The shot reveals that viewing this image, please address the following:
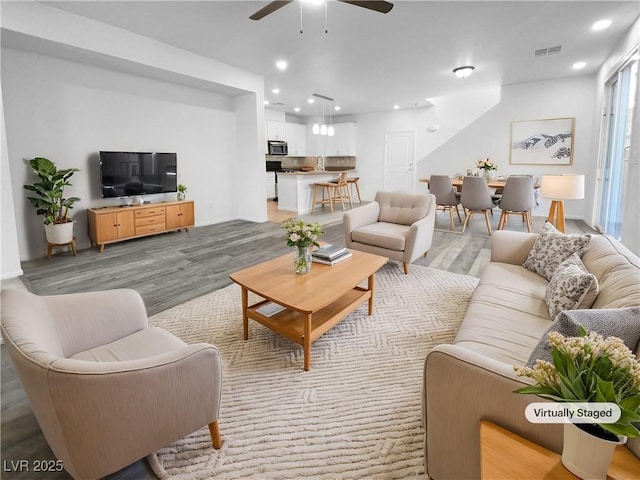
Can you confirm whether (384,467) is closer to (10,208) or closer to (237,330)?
(237,330)

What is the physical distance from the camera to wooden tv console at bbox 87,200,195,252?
472 centimetres

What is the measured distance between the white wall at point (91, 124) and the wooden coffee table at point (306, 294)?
12.1 ft

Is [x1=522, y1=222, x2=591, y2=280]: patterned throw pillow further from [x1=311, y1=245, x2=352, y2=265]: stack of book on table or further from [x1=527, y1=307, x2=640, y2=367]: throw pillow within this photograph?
[x1=311, y1=245, x2=352, y2=265]: stack of book on table

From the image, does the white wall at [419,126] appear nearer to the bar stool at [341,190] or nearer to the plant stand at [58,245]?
the bar stool at [341,190]

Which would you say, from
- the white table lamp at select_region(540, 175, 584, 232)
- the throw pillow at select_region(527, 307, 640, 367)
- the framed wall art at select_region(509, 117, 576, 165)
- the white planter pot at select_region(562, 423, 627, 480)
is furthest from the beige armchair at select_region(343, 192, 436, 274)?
the framed wall art at select_region(509, 117, 576, 165)

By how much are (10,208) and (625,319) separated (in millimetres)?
4908

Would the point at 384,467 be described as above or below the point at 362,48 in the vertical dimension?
below

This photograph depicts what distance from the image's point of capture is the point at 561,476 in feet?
2.76

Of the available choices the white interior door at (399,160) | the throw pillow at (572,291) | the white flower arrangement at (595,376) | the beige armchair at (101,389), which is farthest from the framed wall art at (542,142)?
the beige armchair at (101,389)

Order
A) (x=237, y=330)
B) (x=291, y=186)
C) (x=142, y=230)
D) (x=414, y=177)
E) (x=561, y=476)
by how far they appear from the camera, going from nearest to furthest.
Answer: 1. (x=561, y=476)
2. (x=237, y=330)
3. (x=142, y=230)
4. (x=291, y=186)
5. (x=414, y=177)

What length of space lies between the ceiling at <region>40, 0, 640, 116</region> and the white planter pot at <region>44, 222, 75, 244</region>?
95.4 inches

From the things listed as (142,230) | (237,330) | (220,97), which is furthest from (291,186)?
(237,330)

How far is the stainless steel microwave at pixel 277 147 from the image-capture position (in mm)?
9547

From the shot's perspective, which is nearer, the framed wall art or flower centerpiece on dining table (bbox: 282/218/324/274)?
flower centerpiece on dining table (bbox: 282/218/324/274)
